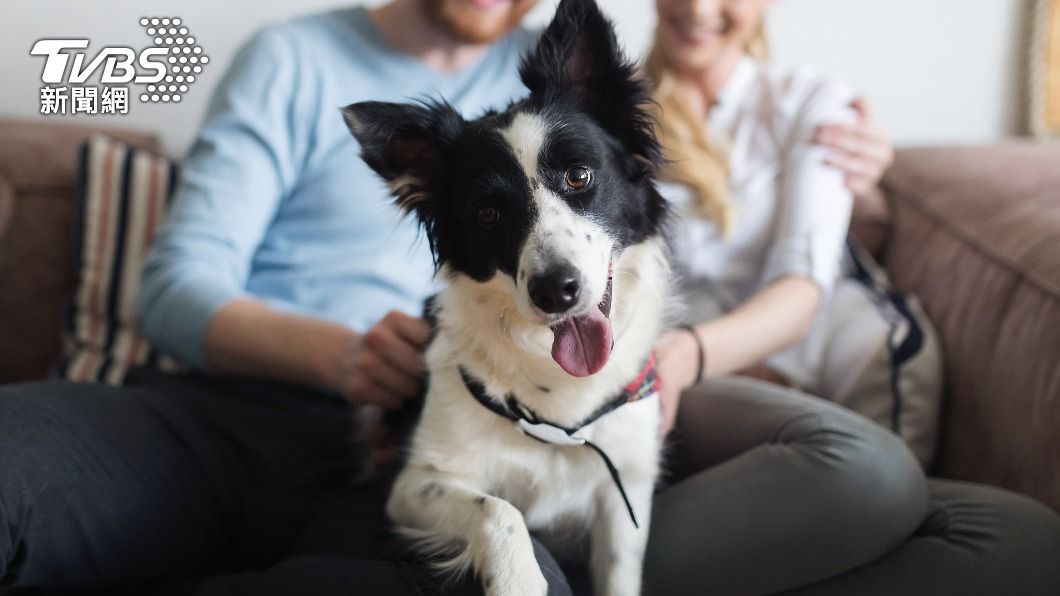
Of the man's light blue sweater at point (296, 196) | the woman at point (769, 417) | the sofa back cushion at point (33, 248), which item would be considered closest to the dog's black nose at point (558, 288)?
the woman at point (769, 417)

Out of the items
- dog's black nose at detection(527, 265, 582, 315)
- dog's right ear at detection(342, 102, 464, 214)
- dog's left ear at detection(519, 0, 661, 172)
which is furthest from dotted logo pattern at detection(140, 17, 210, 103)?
dog's black nose at detection(527, 265, 582, 315)

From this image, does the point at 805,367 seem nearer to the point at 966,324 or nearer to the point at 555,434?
the point at 966,324

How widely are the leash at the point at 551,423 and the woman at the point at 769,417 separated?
0.51ft

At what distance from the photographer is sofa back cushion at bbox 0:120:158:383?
213 cm

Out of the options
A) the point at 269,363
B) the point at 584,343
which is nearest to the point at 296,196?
the point at 269,363

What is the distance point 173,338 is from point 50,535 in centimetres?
51

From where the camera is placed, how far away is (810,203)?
5.99ft

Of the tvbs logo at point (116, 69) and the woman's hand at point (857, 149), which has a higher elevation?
the tvbs logo at point (116, 69)

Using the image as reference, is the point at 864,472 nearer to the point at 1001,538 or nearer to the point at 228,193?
the point at 1001,538

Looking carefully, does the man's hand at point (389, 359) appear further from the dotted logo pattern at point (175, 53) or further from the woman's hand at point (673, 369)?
the dotted logo pattern at point (175, 53)

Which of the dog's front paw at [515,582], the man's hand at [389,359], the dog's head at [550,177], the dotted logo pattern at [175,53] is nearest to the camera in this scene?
the dog's front paw at [515,582]

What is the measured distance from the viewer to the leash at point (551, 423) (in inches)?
50.4

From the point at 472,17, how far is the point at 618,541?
1101 mm

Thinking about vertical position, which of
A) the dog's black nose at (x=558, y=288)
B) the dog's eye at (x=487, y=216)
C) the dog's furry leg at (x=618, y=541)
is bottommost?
the dog's furry leg at (x=618, y=541)
